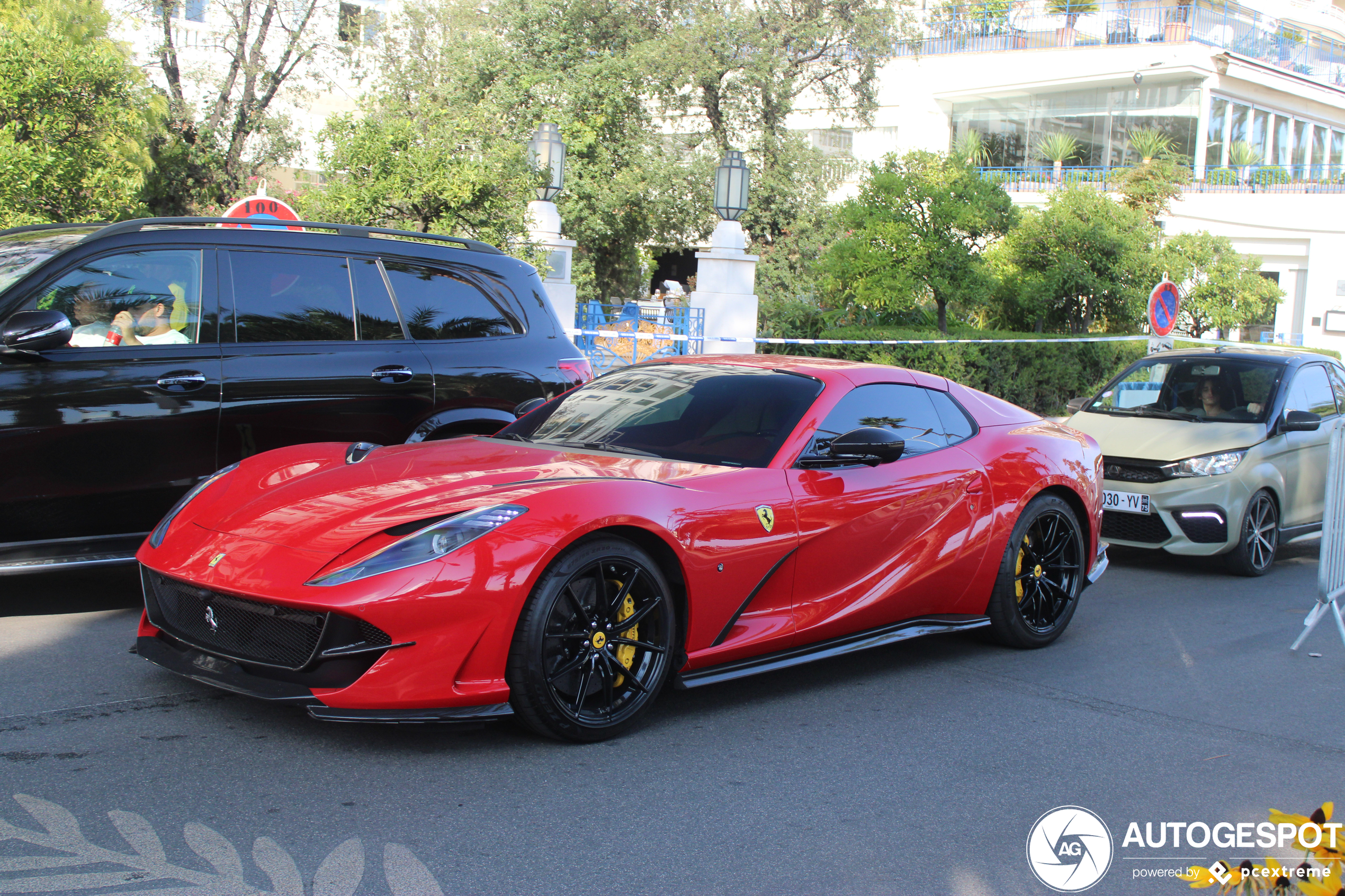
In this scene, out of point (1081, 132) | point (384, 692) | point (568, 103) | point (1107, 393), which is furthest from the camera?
point (1081, 132)

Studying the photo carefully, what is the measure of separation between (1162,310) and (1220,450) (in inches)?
185

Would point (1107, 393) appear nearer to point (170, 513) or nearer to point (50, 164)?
point (170, 513)

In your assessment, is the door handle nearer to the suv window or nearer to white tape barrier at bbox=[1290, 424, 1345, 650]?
the suv window

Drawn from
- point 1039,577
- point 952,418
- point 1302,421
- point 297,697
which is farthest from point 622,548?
point 1302,421

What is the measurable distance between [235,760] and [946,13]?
137 feet

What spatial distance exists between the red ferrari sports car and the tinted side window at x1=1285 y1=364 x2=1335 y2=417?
3.67 meters

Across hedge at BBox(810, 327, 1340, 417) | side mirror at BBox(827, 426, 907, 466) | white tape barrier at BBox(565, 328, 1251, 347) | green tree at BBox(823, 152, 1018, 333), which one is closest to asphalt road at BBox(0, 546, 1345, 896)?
side mirror at BBox(827, 426, 907, 466)

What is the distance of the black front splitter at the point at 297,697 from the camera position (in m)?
3.72

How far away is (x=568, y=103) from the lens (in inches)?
1097

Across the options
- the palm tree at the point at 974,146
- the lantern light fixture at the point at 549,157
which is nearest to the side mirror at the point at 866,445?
the lantern light fixture at the point at 549,157

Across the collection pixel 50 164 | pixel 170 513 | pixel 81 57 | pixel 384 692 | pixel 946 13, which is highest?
pixel 946 13

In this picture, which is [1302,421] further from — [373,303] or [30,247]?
[30,247]

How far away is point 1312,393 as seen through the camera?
9.07 m

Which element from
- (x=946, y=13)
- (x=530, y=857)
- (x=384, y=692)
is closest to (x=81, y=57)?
(x=384, y=692)
